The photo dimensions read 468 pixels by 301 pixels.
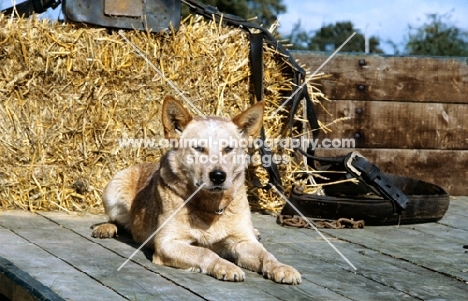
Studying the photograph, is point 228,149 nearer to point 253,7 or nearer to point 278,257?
point 278,257

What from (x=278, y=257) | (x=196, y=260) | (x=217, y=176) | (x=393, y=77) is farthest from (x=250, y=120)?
(x=393, y=77)

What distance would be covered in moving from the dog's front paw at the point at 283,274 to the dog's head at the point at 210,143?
2.26 ft

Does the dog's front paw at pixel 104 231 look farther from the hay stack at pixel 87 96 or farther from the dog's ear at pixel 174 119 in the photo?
the hay stack at pixel 87 96

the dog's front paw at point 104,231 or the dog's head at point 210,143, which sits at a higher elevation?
the dog's head at point 210,143

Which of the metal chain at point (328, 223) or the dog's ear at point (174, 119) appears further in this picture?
the metal chain at point (328, 223)

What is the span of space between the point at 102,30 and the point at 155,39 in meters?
0.45

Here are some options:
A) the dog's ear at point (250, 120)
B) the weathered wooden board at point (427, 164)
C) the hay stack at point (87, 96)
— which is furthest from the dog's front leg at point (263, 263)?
the weathered wooden board at point (427, 164)

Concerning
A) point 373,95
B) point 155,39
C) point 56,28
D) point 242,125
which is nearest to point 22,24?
point 56,28

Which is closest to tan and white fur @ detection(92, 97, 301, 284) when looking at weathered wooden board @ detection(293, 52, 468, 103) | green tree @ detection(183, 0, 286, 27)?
weathered wooden board @ detection(293, 52, 468, 103)

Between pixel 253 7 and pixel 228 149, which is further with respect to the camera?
pixel 253 7

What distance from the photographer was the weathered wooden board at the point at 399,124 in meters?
7.16

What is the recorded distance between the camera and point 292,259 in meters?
4.61

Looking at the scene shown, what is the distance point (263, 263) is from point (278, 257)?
19.6 inches

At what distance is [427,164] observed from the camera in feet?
24.1
